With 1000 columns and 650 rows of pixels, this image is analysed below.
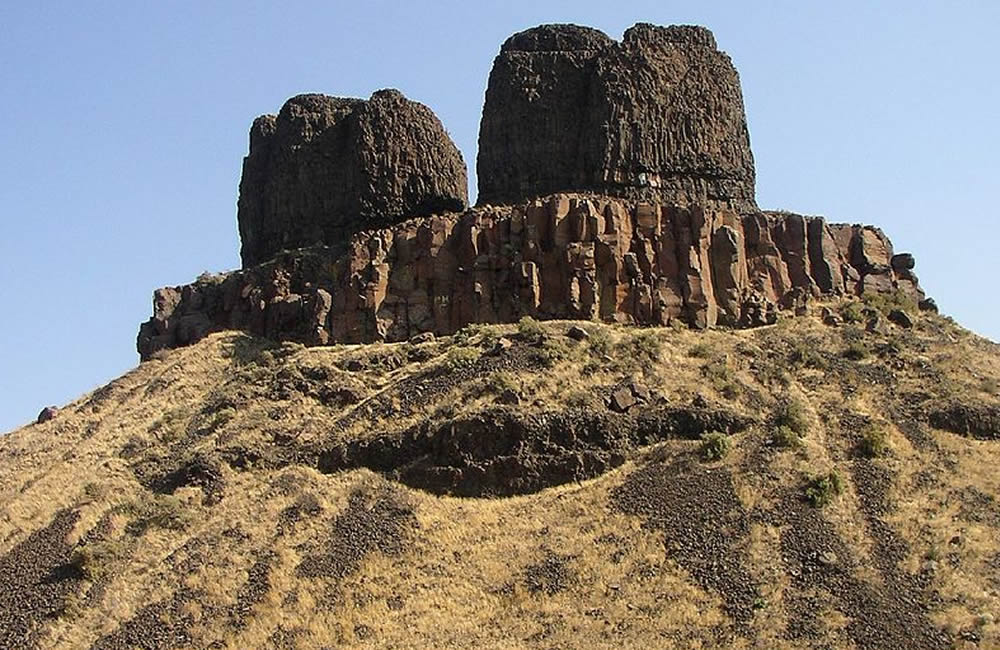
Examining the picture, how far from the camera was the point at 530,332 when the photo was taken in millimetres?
69188

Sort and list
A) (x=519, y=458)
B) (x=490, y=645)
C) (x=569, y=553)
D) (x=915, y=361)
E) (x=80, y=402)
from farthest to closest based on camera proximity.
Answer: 1. (x=80, y=402)
2. (x=915, y=361)
3. (x=519, y=458)
4. (x=569, y=553)
5. (x=490, y=645)

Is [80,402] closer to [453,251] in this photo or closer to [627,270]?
[453,251]

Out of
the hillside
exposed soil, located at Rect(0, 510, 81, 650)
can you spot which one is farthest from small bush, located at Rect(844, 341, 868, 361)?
exposed soil, located at Rect(0, 510, 81, 650)

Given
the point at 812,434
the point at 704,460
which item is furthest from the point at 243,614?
the point at 812,434

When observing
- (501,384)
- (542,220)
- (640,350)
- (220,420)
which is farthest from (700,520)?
(220,420)

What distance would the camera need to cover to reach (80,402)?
76688 millimetres

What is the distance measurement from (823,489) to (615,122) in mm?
A: 20686

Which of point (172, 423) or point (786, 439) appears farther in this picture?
point (172, 423)

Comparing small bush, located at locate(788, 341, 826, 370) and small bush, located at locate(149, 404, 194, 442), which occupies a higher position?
small bush, located at locate(788, 341, 826, 370)

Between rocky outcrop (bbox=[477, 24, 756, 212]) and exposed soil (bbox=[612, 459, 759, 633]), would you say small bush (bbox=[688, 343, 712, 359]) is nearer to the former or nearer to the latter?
exposed soil (bbox=[612, 459, 759, 633])

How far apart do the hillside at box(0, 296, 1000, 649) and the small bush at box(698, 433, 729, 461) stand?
0.07m

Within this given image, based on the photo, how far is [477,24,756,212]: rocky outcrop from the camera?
76.7 meters

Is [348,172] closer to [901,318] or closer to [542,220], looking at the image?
[542,220]

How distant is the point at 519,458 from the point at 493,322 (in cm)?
1004
